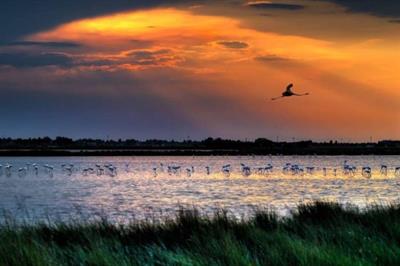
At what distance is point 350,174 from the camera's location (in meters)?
75.0

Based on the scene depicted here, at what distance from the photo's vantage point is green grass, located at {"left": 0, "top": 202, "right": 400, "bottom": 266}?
9.73 meters

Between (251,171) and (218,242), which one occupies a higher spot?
(218,242)

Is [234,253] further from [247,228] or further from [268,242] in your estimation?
[247,228]

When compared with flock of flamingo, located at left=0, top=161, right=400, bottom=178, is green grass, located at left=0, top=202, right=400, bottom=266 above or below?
above

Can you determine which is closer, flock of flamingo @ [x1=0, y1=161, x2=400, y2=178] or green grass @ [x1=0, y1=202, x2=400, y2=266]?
green grass @ [x1=0, y1=202, x2=400, y2=266]

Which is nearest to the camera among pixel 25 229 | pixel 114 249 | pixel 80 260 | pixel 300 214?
pixel 80 260

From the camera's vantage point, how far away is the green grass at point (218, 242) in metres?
9.73

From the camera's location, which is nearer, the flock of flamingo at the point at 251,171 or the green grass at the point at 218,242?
the green grass at the point at 218,242

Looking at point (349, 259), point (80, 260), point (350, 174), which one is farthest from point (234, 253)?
point (350, 174)

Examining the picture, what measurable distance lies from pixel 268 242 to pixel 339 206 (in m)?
6.41

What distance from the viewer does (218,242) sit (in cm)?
1137

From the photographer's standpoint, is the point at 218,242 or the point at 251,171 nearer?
the point at 218,242

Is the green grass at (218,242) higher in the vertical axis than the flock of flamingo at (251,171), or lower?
higher

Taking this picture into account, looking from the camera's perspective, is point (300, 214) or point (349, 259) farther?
point (300, 214)
